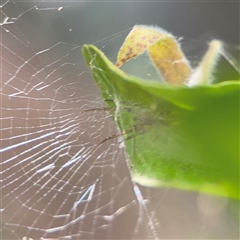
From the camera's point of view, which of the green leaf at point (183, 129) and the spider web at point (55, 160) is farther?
the spider web at point (55, 160)

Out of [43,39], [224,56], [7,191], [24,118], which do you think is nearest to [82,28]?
[43,39]

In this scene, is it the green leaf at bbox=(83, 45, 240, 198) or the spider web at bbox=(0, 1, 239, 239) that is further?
the spider web at bbox=(0, 1, 239, 239)

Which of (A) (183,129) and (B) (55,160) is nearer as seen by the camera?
(A) (183,129)

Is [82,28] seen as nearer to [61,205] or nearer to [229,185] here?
[61,205]
